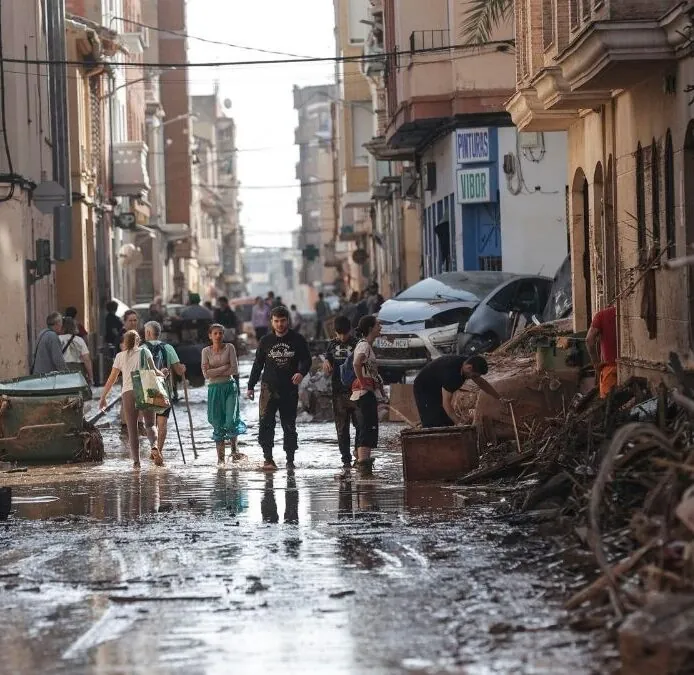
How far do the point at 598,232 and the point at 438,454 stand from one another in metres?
6.82

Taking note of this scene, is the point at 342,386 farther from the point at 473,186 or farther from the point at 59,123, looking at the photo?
the point at 59,123

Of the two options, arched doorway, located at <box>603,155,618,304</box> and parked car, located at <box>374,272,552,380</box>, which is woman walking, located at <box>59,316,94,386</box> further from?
arched doorway, located at <box>603,155,618,304</box>

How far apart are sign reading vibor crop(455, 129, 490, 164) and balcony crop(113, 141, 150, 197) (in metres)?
17.5

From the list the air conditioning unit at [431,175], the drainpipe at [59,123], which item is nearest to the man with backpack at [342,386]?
the drainpipe at [59,123]

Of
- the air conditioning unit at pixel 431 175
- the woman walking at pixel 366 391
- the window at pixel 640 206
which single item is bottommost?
the woman walking at pixel 366 391

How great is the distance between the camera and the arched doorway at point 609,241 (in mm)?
Answer: 20828

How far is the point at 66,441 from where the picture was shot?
19547 millimetres

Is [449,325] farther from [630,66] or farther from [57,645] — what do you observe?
[57,645]

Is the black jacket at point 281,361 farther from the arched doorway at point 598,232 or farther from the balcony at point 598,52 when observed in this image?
the arched doorway at point 598,232

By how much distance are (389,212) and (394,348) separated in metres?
30.7

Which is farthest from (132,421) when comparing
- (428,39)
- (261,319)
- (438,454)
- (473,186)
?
(261,319)

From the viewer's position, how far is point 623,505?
36.3ft

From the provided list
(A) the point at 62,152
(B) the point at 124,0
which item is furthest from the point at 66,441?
(B) the point at 124,0

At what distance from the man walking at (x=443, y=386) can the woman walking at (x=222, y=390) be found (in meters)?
2.78
